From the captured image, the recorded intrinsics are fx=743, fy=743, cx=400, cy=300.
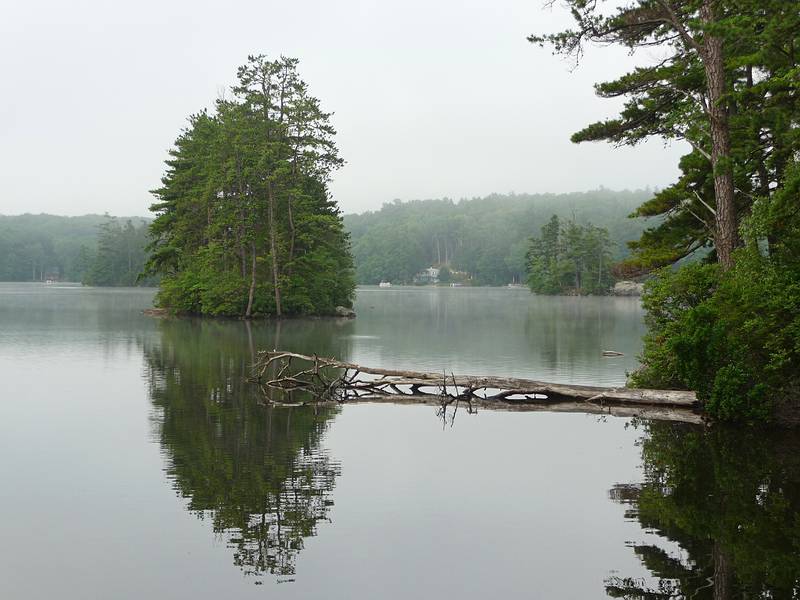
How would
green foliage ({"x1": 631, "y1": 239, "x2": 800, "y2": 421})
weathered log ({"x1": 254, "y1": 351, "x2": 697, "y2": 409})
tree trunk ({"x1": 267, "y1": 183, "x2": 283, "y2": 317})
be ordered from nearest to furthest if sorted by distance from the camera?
green foliage ({"x1": 631, "y1": 239, "x2": 800, "y2": 421}) → weathered log ({"x1": 254, "y1": 351, "x2": 697, "y2": 409}) → tree trunk ({"x1": 267, "y1": 183, "x2": 283, "y2": 317})

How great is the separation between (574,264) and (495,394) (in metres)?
108

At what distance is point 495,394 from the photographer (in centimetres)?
1986

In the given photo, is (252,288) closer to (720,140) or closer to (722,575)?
(720,140)

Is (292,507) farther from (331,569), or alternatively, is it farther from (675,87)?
(675,87)

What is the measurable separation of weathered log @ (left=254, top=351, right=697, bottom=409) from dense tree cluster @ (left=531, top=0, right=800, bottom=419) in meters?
0.79

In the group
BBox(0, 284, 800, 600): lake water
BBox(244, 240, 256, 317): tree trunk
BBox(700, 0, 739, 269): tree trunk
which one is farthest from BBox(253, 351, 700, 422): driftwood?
BBox(244, 240, 256, 317): tree trunk

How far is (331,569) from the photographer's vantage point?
7867mm

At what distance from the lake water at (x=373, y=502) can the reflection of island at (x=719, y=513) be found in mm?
34

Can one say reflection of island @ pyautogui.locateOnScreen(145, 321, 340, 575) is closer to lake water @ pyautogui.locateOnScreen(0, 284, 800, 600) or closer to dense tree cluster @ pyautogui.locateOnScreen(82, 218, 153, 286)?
lake water @ pyautogui.locateOnScreen(0, 284, 800, 600)

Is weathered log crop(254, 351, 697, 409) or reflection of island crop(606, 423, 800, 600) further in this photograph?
weathered log crop(254, 351, 697, 409)

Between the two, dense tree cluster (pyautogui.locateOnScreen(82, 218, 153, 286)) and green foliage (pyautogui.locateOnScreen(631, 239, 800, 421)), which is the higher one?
dense tree cluster (pyautogui.locateOnScreen(82, 218, 153, 286))

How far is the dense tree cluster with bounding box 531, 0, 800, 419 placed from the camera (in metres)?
14.1

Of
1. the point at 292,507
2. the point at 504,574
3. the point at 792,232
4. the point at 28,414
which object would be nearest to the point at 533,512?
the point at 504,574

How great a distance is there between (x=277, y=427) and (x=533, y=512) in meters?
6.70
